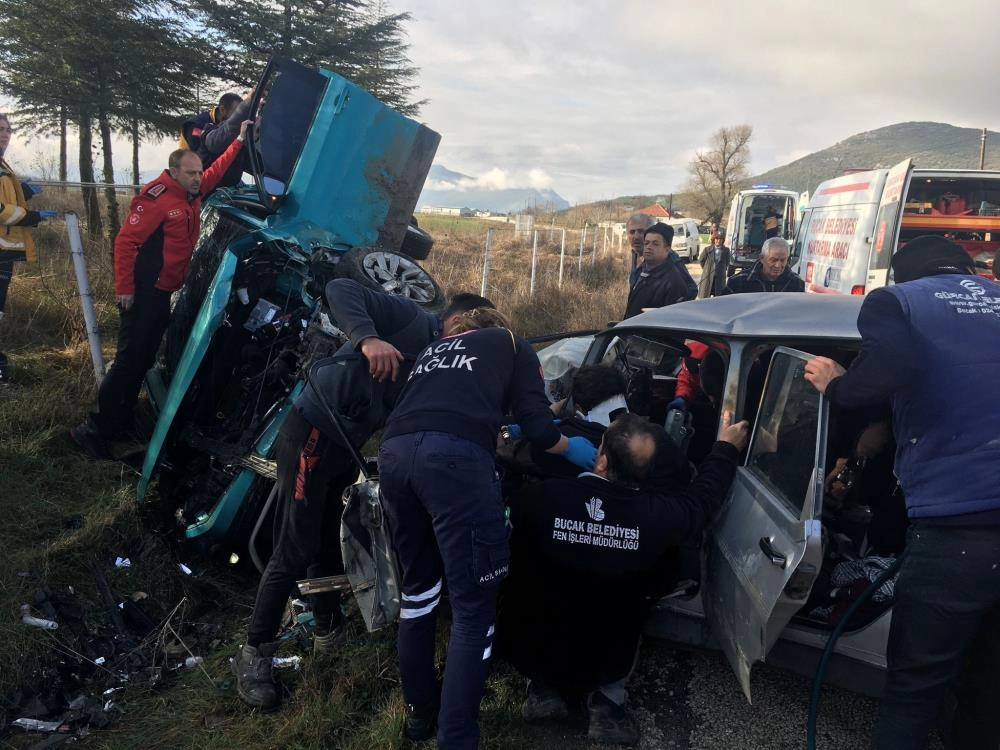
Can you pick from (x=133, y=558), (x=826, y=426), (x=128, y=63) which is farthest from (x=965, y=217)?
(x=128, y=63)

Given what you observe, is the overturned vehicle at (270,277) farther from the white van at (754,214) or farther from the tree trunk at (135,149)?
the white van at (754,214)

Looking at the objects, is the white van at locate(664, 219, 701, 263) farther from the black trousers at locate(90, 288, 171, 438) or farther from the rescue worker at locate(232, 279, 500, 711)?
the rescue worker at locate(232, 279, 500, 711)

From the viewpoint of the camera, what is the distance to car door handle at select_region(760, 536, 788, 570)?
2.02 meters

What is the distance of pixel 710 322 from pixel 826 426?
925 mm

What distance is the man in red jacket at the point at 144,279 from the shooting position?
3.98 m

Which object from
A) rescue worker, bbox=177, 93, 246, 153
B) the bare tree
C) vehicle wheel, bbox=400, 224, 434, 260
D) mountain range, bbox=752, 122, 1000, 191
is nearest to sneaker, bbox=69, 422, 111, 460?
rescue worker, bbox=177, 93, 246, 153

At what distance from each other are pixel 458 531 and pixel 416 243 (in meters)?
3.34

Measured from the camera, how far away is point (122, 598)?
123 inches

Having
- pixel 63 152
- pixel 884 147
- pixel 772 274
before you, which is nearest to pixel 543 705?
pixel 772 274

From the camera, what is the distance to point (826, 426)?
225 cm

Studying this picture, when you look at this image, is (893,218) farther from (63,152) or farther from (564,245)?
(63,152)

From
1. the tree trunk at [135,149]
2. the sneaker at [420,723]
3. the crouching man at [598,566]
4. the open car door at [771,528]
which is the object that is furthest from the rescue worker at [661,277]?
the tree trunk at [135,149]

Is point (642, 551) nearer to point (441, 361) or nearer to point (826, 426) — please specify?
point (826, 426)

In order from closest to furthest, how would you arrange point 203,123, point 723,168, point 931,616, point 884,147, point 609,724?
point 931,616
point 609,724
point 203,123
point 723,168
point 884,147
